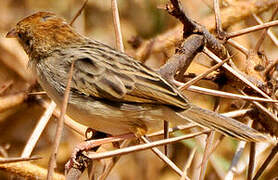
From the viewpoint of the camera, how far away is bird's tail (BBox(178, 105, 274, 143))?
297cm

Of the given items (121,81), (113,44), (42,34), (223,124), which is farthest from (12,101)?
(113,44)

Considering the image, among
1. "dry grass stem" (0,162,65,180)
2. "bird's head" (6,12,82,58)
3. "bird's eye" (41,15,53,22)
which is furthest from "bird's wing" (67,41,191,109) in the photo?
"dry grass stem" (0,162,65,180)

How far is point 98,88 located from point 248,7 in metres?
1.59

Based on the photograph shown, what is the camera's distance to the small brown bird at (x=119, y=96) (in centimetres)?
316

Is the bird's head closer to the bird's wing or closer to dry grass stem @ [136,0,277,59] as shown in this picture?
the bird's wing


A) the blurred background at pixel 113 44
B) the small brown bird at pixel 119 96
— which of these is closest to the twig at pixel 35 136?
the small brown bird at pixel 119 96

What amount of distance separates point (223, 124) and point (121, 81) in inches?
26.4

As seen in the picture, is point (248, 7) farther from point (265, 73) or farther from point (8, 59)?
point (8, 59)

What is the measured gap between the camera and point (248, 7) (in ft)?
13.6

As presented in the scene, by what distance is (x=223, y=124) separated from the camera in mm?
3092

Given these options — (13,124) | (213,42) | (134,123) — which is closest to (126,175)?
(13,124)

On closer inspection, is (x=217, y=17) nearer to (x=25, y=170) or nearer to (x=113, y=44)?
(x=25, y=170)

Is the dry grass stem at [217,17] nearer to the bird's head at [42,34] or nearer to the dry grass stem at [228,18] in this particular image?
the dry grass stem at [228,18]

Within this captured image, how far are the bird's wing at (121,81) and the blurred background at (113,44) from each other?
1.04 meters
